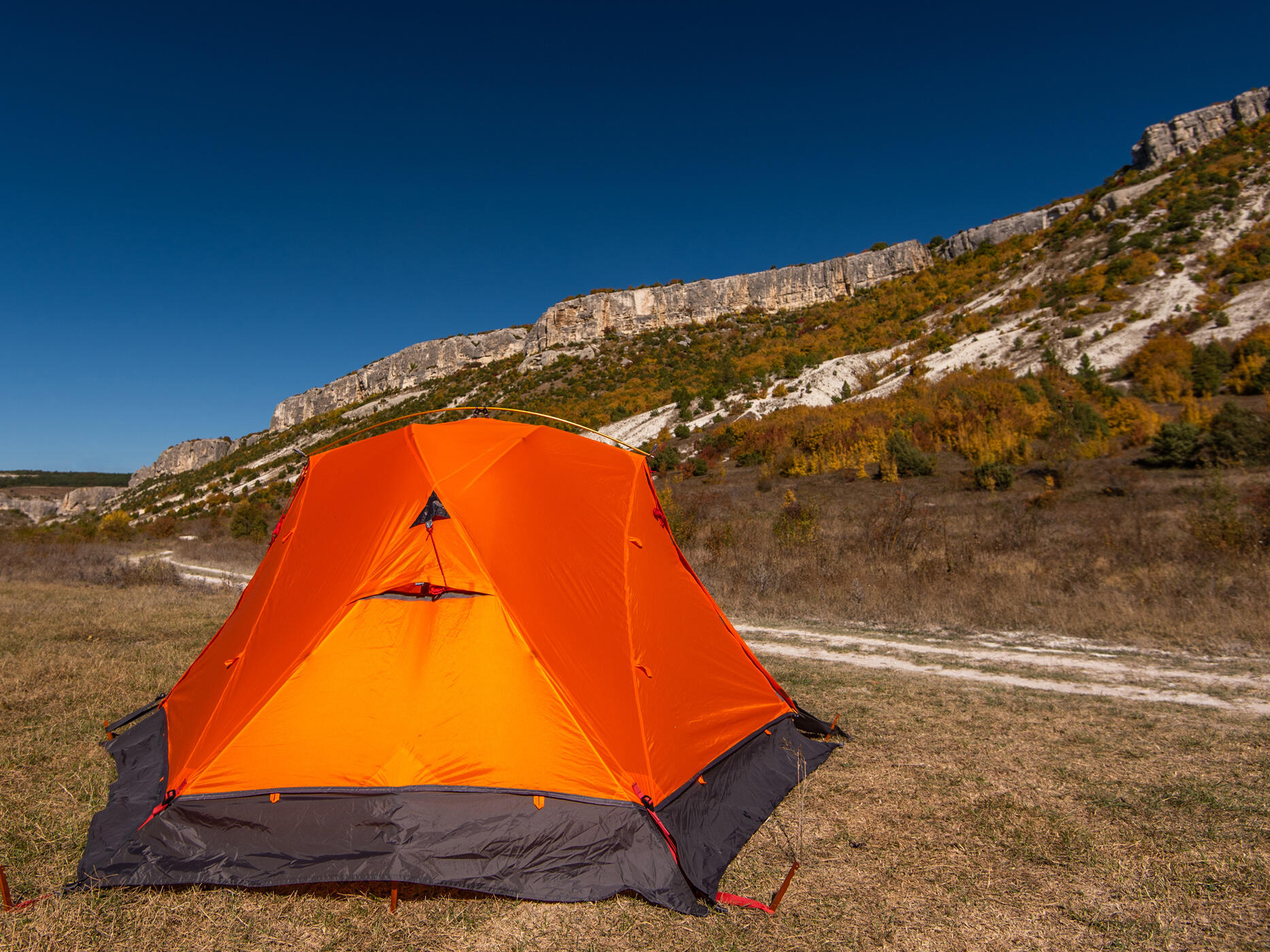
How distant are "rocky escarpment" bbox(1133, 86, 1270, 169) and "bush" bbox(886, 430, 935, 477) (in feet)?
153

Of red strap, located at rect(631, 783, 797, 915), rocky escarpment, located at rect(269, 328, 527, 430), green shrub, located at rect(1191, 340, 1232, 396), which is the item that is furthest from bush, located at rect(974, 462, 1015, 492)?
rocky escarpment, located at rect(269, 328, 527, 430)

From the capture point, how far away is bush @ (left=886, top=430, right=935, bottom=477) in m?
21.9

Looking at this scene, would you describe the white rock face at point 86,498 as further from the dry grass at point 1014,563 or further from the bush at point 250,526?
the dry grass at point 1014,563

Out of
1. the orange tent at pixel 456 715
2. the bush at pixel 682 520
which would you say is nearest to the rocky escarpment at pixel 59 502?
the bush at pixel 682 520

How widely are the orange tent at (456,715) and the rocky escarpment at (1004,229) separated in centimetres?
6577

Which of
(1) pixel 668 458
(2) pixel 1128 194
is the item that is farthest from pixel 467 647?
(2) pixel 1128 194

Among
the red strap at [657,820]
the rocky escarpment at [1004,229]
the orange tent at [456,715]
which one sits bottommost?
the red strap at [657,820]

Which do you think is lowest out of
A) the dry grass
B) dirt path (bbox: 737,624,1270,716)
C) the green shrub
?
dirt path (bbox: 737,624,1270,716)

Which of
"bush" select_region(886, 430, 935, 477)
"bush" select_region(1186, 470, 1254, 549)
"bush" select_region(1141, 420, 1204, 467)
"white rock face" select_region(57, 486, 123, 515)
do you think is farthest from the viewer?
"white rock face" select_region(57, 486, 123, 515)

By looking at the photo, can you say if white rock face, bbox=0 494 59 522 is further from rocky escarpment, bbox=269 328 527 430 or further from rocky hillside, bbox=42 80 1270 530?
→ rocky escarpment, bbox=269 328 527 430

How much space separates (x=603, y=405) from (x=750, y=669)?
4073cm

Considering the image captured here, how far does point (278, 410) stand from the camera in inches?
3674

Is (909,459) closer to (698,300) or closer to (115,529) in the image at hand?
(115,529)

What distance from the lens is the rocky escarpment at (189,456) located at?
283 ft
